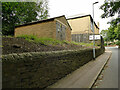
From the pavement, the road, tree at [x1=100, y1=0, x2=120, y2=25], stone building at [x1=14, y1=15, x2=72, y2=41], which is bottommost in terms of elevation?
the road

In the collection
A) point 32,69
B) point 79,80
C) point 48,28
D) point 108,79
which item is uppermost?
point 48,28

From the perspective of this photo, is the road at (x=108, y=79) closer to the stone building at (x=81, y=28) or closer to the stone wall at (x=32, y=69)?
Result: the stone wall at (x=32, y=69)

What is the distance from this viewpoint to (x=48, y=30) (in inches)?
440

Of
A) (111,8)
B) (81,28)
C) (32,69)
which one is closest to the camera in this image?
(32,69)

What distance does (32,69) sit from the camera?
2.64 m

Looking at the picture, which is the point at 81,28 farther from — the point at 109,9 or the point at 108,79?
the point at 108,79

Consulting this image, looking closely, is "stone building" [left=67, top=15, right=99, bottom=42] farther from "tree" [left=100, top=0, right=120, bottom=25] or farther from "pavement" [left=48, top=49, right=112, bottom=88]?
"pavement" [left=48, top=49, right=112, bottom=88]

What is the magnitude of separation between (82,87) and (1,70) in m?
2.87

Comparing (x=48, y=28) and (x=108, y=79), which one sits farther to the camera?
(x=48, y=28)

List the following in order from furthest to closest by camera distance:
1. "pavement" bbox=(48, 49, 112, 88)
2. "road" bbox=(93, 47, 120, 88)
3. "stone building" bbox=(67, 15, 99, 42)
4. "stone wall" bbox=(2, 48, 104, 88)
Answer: "stone building" bbox=(67, 15, 99, 42), "road" bbox=(93, 47, 120, 88), "pavement" bbox=(48, 49, 112, 88), "stone wall" bbox=(2, 48, 104, 88)

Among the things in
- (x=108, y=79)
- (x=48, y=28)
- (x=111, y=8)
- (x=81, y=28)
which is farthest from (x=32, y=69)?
(x=81, y=28)

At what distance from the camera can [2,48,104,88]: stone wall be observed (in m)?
2.01

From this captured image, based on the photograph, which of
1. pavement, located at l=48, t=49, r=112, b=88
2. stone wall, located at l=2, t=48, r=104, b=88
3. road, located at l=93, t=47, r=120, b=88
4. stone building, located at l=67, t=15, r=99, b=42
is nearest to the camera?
stone wall, located at l=2, t=48, r=104, b=88

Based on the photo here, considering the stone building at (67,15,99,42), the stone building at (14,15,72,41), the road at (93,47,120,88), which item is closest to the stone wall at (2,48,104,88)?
the road at (93,47,120,88)
